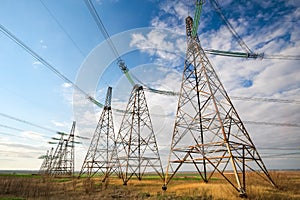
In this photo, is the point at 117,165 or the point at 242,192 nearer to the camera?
the point at 242,192

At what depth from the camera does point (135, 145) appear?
1043 inches

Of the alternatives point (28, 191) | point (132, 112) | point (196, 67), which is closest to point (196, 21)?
point (196, 67)

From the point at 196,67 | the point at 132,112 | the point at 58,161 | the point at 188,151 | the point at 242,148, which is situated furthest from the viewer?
the point at 58,161

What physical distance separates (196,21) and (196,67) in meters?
7.09

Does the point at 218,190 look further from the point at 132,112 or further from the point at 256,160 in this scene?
the point at 132,112

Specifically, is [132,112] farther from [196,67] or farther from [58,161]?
[58,161]

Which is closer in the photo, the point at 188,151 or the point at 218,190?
the point at 218,190

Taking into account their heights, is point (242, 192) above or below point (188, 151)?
below

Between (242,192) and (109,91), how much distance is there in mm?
32558

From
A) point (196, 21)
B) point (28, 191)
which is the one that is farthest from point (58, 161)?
point (196, 21)

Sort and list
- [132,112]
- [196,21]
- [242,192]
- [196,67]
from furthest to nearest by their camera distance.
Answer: [132,112], [196,21], [196,67], [242,192]

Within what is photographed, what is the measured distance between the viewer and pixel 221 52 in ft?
80.3

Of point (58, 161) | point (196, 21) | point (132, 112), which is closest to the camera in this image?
point (196, 21)

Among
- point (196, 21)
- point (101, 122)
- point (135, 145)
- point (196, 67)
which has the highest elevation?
point (196, 21)
